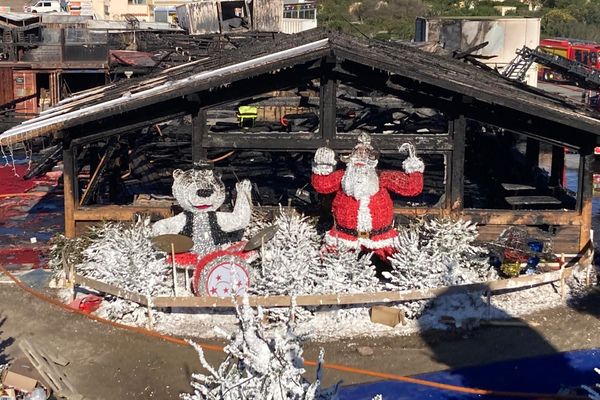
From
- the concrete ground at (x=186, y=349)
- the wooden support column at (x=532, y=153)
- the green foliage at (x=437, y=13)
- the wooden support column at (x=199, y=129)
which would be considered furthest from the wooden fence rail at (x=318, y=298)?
the green foliage at (x=437, y=13)

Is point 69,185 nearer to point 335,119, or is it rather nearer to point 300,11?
point 335,119

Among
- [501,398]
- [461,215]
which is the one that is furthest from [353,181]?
[501,398]

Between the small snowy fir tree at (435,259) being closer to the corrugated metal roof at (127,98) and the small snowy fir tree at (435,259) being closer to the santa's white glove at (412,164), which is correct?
the santa's white glove at (412,164)

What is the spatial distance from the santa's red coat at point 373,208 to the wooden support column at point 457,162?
98 cm

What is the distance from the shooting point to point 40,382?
881 centimetres

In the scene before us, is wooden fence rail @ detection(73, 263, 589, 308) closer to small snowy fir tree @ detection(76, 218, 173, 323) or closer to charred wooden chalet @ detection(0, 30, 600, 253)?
small snowy fir tree @ detection(76, 218, 173, 323)

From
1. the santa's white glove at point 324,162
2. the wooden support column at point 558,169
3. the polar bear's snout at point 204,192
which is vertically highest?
the santa's white glove at point 324,162

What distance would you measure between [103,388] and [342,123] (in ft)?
33.1

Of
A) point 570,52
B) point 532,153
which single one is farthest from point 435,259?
point 570,52

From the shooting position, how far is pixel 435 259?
10.8m

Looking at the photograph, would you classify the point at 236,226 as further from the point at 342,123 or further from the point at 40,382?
the point at 342,123

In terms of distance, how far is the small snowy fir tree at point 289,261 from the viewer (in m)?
10.6

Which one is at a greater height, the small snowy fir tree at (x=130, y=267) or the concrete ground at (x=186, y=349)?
the small snowy fir tree at (x=130, y=267)

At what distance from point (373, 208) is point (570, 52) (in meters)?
40.1
